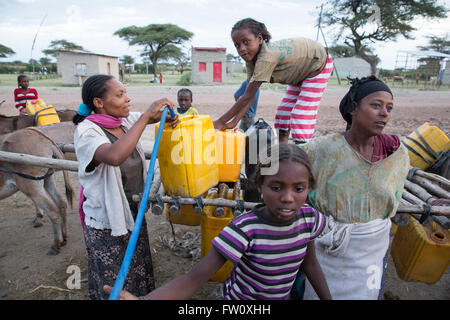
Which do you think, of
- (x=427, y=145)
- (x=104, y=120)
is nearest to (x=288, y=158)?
(x=104, y=120)

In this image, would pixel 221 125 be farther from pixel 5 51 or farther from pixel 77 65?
pixel 5 51

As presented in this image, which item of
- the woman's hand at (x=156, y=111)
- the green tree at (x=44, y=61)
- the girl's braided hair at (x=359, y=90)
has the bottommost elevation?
the woman's hand at (x=156, y=111)

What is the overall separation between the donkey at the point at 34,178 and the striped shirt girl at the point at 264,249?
2758 mm

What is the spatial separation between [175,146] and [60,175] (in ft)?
16.1

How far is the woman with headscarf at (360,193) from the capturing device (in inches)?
65.9

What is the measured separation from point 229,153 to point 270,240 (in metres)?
1.09

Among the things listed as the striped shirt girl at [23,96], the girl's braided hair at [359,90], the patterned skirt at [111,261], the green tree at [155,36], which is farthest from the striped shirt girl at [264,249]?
the green tree at [155,36]

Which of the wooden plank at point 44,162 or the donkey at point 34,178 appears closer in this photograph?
the wooden plank at point 44,162

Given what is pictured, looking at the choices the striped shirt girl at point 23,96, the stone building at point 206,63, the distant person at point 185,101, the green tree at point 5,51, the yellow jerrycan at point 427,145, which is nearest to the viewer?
the yellow jerrycan at point 427,145

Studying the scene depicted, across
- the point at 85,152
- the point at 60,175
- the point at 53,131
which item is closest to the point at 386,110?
the point at 85,152

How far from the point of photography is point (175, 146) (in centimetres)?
190

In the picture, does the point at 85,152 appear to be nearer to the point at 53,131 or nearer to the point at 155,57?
the point at 53,131

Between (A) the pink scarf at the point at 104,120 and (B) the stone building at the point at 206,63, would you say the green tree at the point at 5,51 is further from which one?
(A) the pink scarf at the point at 104,120

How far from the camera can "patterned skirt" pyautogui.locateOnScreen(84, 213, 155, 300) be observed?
1.98 meters
